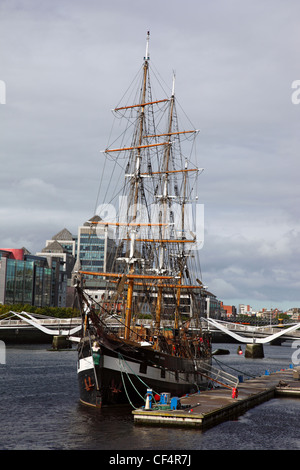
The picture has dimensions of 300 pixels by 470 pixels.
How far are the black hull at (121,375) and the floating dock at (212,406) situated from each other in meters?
3.34

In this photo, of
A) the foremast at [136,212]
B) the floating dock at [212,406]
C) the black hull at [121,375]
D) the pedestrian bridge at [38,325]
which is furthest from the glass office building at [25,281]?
the black hull at [121,375]

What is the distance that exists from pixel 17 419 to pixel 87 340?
7.64 m

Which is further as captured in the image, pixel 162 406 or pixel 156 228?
pixel 156 228

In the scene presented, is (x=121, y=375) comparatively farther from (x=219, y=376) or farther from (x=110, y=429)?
(x=219, y=376)

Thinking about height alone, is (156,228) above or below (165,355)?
above

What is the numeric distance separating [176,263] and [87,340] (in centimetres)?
3751

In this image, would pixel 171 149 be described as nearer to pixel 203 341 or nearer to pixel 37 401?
pixel 203 341

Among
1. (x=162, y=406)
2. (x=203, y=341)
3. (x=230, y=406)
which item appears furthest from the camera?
(x=203, y=341)

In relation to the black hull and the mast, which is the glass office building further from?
the black hull

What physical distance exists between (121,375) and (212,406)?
7.22m
